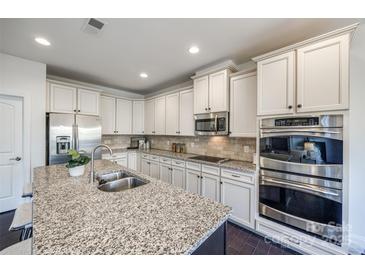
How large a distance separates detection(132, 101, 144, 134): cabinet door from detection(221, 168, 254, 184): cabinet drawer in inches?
116

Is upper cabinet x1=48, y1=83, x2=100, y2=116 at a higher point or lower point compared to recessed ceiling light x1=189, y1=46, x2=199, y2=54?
lower

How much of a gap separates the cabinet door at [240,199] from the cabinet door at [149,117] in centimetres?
260

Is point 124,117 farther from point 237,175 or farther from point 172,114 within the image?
point 237,175

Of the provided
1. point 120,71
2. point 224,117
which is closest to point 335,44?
point 224,117

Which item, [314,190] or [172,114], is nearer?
[314,190]

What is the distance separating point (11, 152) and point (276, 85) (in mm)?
4169

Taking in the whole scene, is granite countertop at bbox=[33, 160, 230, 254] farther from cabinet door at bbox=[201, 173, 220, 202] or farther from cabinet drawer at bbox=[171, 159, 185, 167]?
cabinet drawer at bbox=[171, 159, 185, 167]

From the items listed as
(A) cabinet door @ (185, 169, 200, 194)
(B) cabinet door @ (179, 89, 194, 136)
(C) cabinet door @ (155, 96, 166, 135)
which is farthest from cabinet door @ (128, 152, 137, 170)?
(A) cabinet door @ (185, 169, 200, 194)

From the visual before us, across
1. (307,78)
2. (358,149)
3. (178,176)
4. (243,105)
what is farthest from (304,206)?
(178,176)

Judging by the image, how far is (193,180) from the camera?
9.12 feet

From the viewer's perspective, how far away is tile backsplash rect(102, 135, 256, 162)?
266cm
